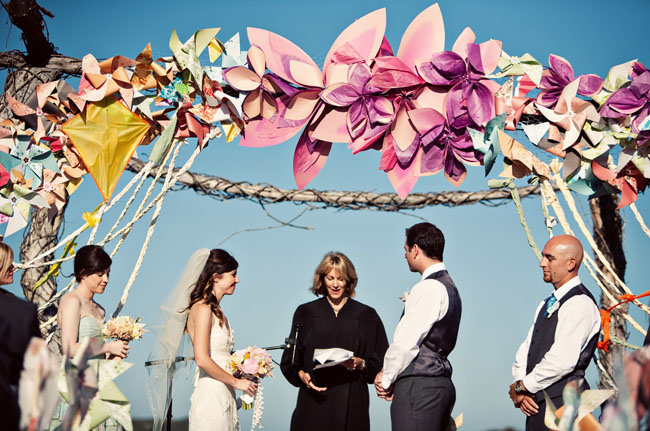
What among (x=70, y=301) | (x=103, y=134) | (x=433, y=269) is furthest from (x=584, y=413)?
(x=70, y=301)

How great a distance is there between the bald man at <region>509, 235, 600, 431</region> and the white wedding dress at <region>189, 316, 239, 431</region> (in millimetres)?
1524

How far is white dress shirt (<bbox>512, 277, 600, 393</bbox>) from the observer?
3232mm

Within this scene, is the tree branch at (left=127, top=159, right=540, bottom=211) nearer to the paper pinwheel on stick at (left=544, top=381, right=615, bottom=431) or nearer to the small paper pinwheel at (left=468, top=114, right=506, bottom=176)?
the small paper pinwheel at (left=468, top=114, right=506, bottom=176)

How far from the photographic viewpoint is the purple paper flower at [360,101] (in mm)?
3453

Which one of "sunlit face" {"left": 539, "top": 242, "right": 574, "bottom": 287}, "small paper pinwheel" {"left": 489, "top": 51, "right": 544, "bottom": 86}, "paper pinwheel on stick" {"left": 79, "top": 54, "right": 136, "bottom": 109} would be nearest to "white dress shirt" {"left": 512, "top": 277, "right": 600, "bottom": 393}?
"sunlit face" {"left": 539, "top": 242, "right": 574, "bottom": 287}

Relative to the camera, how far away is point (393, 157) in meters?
3.60

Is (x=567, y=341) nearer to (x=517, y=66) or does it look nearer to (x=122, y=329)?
(x=517, y=66)

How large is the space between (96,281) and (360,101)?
1800 millimetres

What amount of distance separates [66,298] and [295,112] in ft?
5.35

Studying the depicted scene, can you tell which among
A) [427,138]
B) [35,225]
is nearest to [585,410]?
[427,138]

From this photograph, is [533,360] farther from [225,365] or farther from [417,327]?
[225,365]

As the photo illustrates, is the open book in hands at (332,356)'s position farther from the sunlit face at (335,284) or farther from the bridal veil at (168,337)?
the bridal veil at (168,337)

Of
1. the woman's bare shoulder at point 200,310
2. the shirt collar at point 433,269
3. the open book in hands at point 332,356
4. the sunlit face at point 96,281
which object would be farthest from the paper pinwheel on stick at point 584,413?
the sunlit face at point 96,281

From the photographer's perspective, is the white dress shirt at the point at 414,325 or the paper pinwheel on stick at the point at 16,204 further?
the paper pinwheel on stick at the point at 16,204
